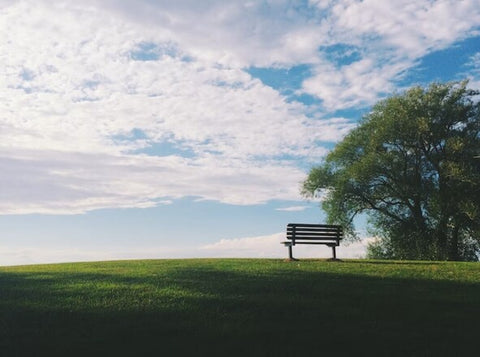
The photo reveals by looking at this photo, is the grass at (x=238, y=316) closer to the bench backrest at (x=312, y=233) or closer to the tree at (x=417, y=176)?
the bench backrest at (x=312, y=233)

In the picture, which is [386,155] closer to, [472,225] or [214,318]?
[472,225]

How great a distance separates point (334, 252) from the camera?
2506 centimetres

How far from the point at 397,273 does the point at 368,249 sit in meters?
22.5

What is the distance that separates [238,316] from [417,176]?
1083 inches

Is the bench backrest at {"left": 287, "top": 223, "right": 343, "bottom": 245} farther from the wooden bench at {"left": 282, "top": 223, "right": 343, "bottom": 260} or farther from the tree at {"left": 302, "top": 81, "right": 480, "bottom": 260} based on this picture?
the tree at {"left": 302, "top": 81, "right": 480, "bottom": 260}

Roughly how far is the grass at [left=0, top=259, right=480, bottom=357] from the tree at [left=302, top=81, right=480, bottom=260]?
1954 cm

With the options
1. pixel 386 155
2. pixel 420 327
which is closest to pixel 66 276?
pixel 420 327

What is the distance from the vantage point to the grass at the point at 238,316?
880 centimetres

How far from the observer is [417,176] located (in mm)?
34656

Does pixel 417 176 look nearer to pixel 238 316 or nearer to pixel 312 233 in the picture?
pixel 312 233

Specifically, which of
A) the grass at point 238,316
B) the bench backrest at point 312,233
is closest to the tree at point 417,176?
the bench backrest at point 312,233

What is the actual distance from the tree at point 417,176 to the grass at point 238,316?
19539mm

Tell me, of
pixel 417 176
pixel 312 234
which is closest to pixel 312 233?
pixel 312 234

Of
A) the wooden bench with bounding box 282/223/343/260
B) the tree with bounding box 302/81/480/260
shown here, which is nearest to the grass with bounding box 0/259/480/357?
the wooden bench with bounding box 282/223/343/260
